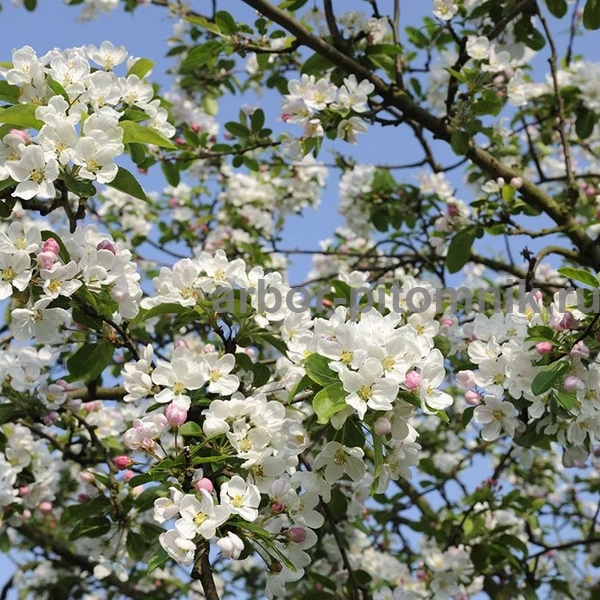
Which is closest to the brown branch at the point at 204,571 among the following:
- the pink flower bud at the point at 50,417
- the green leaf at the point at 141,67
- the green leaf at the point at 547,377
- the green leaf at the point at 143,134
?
the green leaf at the point at 547,377

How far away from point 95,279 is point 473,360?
97 cm

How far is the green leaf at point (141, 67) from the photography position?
211 cm

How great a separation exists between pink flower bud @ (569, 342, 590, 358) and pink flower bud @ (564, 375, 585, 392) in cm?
5

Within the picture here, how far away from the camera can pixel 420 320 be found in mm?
2080

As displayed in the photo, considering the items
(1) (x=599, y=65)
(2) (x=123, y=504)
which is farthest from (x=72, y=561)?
(1) (x=599, y=65)

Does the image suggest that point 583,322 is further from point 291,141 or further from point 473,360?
point 291,141

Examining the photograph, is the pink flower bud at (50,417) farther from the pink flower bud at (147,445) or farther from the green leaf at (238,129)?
the green leaf at (238,129)

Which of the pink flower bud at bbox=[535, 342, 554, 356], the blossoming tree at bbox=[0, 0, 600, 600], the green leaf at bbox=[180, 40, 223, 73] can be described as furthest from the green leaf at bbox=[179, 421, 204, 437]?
the green leaf at bbox=[180, 40, 223, 73]

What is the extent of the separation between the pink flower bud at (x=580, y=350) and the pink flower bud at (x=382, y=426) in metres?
0.50

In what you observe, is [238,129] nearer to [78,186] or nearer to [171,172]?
[171,172]

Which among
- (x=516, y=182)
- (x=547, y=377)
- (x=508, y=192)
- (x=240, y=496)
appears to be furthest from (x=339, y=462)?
(x=516, y=182)

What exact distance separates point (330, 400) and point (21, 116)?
92cm

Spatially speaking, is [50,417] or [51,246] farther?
[50,417]

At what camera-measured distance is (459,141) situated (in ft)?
9.05
